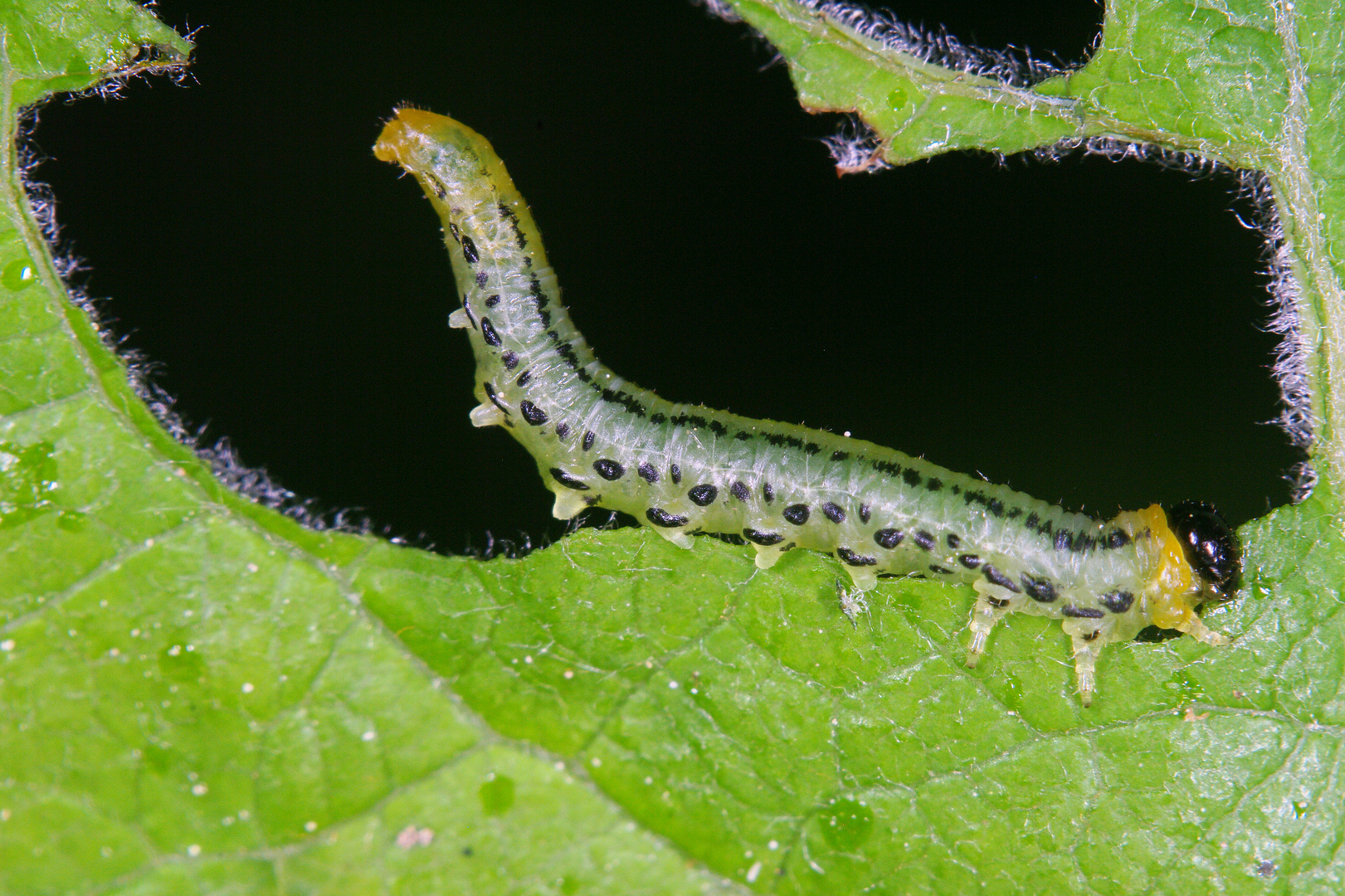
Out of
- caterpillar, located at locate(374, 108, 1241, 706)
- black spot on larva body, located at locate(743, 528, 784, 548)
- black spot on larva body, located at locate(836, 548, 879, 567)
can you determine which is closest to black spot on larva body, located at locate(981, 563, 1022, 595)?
caterpillar, located at locate(374, 108, 1241, 706)

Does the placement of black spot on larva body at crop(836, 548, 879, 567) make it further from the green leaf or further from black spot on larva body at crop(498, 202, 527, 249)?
black spot on larva body at crop(498, 202, 527, 249)

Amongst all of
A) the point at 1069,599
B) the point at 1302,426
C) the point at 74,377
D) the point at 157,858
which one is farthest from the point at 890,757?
the point at 74,377

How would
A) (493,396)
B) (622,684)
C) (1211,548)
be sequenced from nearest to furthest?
(622,684)
(1211,548)
(493,396)

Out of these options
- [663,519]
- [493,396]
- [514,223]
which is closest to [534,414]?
[493,396]

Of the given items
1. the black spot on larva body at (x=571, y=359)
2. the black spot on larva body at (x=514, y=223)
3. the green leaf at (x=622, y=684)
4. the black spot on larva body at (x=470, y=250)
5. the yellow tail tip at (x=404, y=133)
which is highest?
the yellow tail tip at (x=404, y=133)

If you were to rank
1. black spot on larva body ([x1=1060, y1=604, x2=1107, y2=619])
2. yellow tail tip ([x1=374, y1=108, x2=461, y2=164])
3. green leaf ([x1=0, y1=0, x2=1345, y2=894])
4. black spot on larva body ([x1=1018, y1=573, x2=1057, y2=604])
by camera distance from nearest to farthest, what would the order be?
green leaf ([x1=0, y1=0, x2=1345, y2=894])
black spot on larva body ([x1=1060, y1=604, x2=1107, y2=619])
black spot on larva body ([x1=1018, y1=573, x2=1057, y2=604])
yellow tail tip ([x1=374, y1=108, x2=461, y2=164])

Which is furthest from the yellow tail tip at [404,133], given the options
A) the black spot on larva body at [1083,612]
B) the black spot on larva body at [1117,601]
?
the black spot on larva body at [1117,601]

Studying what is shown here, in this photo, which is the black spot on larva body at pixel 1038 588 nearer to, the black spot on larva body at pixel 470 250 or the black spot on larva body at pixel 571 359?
the black spot on larva body at pixel 571 359

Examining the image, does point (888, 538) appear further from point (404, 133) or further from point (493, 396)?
point (404, 133)
